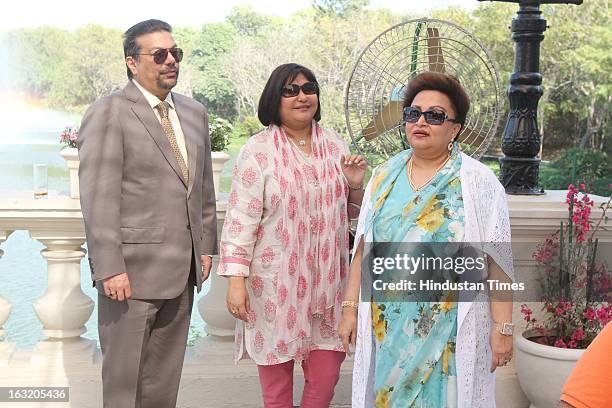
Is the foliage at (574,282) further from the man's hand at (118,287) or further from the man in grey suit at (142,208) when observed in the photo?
→ the man's hand at (118,287)

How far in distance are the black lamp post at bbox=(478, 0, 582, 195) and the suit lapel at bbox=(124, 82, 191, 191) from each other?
169 centimetres

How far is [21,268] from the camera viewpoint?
1852 cm

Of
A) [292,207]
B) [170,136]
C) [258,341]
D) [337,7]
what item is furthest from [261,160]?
[337,7]

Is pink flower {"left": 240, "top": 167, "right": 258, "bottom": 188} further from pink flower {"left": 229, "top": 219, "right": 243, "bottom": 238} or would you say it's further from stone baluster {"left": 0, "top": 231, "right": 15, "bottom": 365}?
stone baluster {"left": 0, "top": 231, "right": 15, "bottom": 365}

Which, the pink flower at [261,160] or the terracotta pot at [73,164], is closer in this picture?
the pink flower at [261,160]

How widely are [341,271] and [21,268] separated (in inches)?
656

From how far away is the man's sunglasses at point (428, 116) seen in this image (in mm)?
2592

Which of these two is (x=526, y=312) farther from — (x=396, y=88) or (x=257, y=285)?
(x=257, y=285)

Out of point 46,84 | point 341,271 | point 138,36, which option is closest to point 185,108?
point 138,36

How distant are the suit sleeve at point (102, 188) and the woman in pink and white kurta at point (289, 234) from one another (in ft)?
1.24

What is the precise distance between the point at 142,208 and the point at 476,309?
1.13 m

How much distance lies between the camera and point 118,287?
2.83 m

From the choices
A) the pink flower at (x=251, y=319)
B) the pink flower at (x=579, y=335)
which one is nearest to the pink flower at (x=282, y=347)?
the pink flower at (x=251, y=319)

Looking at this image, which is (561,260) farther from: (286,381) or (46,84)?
(46,84)
